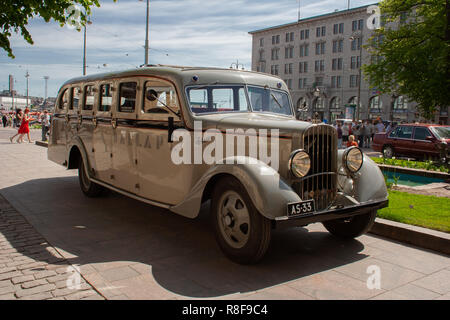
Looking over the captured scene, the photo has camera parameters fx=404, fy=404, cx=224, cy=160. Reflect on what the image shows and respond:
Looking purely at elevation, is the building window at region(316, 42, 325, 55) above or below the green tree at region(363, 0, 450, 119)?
above

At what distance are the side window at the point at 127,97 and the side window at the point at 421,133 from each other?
532 inches

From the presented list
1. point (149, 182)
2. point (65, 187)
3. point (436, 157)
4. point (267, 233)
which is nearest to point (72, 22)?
point (65, 187)

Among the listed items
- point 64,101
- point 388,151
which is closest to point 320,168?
point 64,101

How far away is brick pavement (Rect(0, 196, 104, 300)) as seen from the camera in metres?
3.63

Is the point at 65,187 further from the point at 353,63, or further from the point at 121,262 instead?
the point at 353,63

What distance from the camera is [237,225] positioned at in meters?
4.41

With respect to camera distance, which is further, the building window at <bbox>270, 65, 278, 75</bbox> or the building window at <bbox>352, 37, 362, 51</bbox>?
the building window at <bbox>270, 65, 278, 75</bbox>

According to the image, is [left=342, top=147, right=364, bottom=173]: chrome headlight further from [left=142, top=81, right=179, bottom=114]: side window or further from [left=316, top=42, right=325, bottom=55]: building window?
[left=316, top=42, right=325, bottom=55]: building window

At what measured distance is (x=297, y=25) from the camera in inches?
3004

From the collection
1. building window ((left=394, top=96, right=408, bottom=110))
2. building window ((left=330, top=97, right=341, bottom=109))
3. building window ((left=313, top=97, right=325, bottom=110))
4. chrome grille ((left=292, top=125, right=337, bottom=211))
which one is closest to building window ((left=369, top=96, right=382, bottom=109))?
building window ((left=394, top=96, right=408, bottom=110))

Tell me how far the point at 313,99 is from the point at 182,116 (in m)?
70.7

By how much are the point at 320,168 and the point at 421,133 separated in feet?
43.9

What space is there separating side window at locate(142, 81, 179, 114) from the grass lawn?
3483 mm

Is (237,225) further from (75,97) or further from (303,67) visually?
(303,67)
